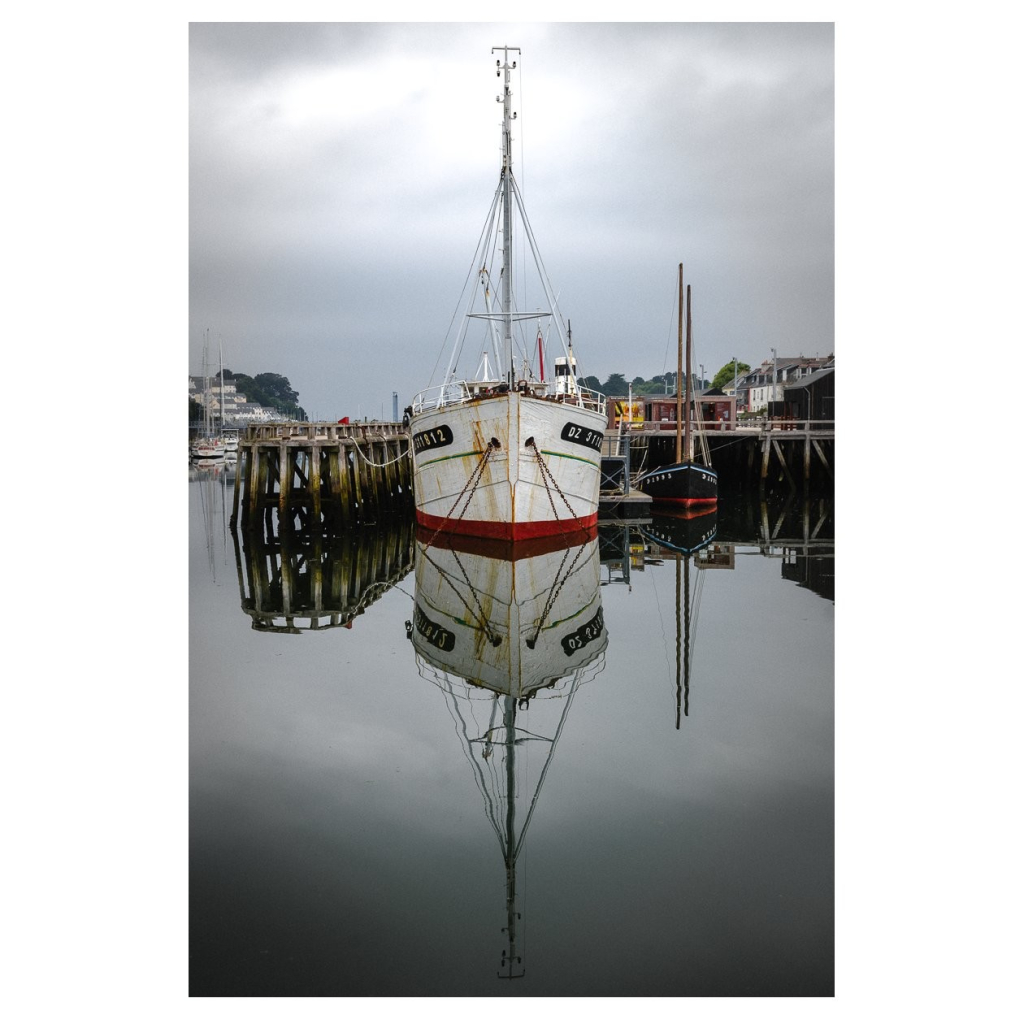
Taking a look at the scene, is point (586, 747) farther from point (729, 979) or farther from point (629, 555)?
point (629, 555)

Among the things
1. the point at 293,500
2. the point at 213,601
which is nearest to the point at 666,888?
the point at 213,601

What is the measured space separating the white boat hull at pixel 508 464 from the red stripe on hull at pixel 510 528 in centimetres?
2

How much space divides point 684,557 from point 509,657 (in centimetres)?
854

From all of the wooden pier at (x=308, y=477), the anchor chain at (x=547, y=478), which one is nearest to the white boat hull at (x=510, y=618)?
the anchor chain at (x=547, y=478)

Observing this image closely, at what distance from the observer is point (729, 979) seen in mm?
4223

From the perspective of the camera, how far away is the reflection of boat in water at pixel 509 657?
19.4 ft

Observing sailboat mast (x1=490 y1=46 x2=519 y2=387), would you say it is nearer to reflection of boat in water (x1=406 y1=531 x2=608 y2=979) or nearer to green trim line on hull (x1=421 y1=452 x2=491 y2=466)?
green trim line on hull (x1=421 y1=452 x2=491 y2=466)

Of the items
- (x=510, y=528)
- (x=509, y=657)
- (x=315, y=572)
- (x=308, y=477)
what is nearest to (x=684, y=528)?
(x=510, y=528)

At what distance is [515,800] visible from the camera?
5855 mm

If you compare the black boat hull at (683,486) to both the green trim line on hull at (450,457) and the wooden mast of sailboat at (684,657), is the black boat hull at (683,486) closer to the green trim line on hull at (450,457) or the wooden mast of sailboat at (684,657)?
the green trim line on hull at (450,457)

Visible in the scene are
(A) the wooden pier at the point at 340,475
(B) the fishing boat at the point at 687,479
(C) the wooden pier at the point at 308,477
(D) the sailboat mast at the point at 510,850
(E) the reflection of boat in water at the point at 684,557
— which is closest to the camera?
(D) the sailboat mast at the point at 510,850

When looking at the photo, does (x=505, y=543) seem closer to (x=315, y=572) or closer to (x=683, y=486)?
(x=315, y=572)

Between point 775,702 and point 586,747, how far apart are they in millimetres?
2084

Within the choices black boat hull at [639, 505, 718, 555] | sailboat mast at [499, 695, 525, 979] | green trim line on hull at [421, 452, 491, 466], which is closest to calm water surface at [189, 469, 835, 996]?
sailboat mast at [499, 695, 525, 979]
